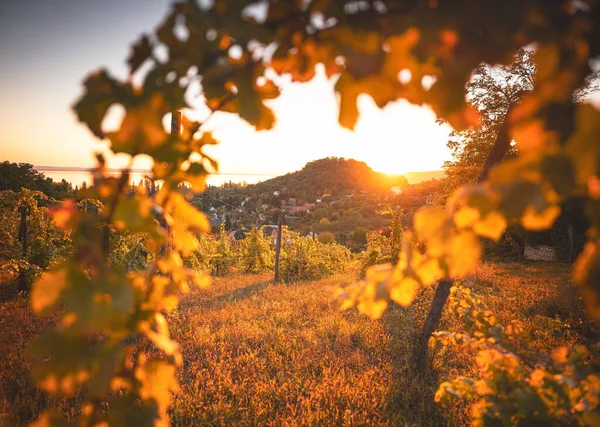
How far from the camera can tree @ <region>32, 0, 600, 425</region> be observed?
1.99 ft

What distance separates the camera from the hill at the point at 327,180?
61.2 metres

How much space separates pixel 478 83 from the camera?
12812 millimetres

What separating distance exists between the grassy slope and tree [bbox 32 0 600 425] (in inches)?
126

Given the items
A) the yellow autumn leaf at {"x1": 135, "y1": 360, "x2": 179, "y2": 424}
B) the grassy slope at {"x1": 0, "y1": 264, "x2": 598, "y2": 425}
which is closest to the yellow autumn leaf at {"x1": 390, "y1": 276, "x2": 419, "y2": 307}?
the yellow autumn leaf at {"x1": 135, "y1": 360, "x2": 179, "y2": 424}

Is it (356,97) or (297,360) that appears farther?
(297,360)

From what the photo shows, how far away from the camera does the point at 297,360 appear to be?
4504 millimetres

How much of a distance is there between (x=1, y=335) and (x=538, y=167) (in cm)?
734

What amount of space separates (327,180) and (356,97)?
6350 centimetres

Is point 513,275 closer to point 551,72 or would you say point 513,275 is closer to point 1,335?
point 551,72

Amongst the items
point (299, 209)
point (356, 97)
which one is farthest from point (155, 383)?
point (299, 209)

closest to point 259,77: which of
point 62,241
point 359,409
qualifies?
point 359,409

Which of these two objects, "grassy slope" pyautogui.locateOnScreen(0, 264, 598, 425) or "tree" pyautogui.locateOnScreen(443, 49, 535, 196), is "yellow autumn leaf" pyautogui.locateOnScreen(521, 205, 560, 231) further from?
"tree" pyautogui.locateOnScreen(443, 49, 535, 196)

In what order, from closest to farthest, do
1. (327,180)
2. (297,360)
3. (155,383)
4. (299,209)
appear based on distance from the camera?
(155,383) < (297,360) < (299,209) < (327,180)

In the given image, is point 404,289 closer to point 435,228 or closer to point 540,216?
point 435,228
